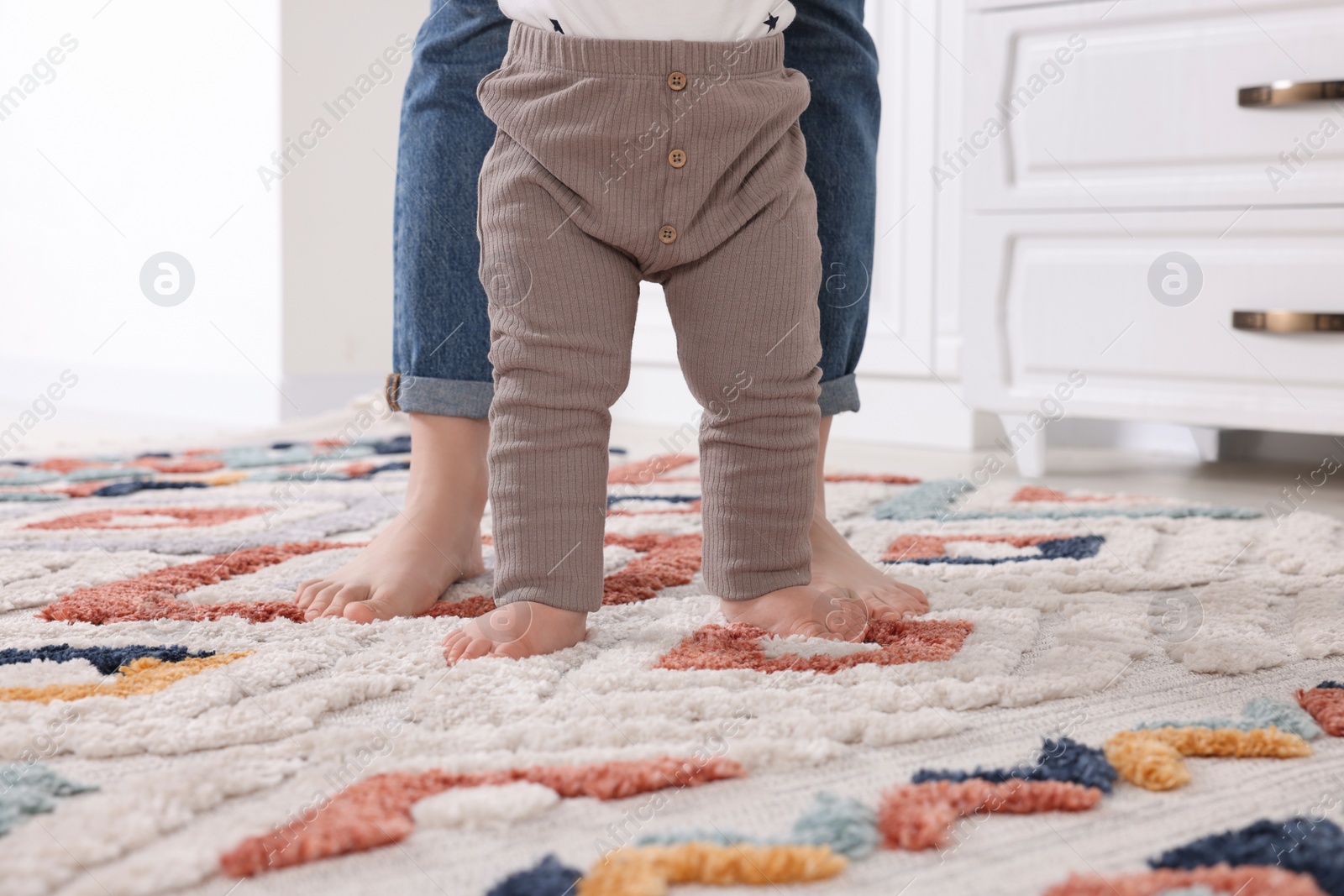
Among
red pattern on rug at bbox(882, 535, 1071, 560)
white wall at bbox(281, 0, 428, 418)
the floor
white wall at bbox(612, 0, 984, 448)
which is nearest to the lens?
red pattern on rug at bbox(882, 535, 1071, 560)

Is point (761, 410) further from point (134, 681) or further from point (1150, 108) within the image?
point (1150, 108)

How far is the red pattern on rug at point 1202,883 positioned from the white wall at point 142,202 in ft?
5.85

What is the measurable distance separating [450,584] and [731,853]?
0.43 metres

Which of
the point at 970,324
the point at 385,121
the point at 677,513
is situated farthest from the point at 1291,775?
the point at 385,121

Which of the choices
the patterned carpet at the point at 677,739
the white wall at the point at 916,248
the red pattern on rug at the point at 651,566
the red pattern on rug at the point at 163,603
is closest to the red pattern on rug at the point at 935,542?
the patterned carpet at the point at 677,739

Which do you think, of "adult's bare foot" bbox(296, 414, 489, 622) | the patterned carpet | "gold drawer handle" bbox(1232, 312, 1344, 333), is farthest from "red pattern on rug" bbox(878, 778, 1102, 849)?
"gold drawer handle" bbox(1232, 312, 1344, 333)

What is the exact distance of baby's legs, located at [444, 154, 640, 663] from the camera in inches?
24.4

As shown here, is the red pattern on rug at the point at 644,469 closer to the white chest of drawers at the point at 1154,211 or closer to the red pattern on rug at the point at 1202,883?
the white chest of drawers at the point at 1154,211

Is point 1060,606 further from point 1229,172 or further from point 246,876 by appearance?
point 1229,172

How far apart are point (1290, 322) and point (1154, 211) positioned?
199 mm

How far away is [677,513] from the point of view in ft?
3.47

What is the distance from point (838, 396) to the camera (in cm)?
85

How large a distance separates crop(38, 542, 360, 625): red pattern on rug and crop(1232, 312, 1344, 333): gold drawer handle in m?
1.03

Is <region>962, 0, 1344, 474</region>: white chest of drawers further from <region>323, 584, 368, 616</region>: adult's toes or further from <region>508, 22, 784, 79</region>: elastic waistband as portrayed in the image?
<region>323, 584, 368, 616</region>: adult's toes
